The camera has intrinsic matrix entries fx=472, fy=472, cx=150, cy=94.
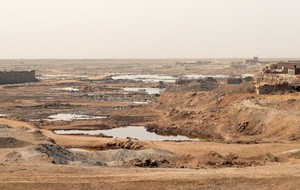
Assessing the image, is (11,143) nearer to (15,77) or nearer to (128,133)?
(128,133)

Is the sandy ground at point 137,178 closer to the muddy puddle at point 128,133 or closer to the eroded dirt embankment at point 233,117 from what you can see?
the eroded dirt embankment at point 233,117

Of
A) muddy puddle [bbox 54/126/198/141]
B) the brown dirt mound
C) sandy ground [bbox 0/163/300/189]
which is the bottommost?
muddy puddle [bbox 54/126/198/141]

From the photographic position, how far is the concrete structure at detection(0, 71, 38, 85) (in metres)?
86.7

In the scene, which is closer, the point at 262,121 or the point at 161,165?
Answer: the point at 161,165

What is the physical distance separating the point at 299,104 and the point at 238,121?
4.98m

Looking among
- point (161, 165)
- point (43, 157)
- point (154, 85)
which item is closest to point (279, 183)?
point (161, 165)

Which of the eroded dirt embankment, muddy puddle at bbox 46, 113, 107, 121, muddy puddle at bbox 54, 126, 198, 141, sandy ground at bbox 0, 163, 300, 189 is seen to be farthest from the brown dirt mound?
muddy puddle at bbox 46, 113, 107, 121

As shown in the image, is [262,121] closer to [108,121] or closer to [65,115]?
[108,121]

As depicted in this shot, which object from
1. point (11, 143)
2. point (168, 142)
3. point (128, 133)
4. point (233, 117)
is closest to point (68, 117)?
point (128, 133)

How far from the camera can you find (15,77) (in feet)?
294

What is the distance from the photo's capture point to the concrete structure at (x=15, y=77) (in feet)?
284

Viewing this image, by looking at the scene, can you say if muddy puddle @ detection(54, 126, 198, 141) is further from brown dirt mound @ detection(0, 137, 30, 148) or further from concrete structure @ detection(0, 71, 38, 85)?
concrete structure @ detection(0, 71, 38, 85)

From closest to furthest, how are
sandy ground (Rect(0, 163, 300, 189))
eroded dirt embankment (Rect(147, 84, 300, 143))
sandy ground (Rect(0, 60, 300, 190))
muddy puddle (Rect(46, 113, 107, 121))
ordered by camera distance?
1. sandy ground (Rect(0, 163, 300, 189))
2. sandy ground (Rect(0, 60, 300, 190))
3. eroded dirt embankment (Rect(147, 84, 300, 143))
4. muddy puddle (Rect(46, 113, 107, 121))

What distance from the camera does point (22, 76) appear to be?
300 feet
